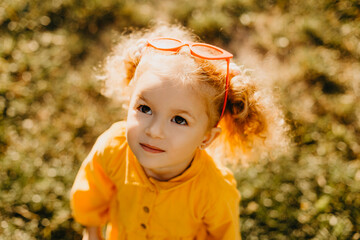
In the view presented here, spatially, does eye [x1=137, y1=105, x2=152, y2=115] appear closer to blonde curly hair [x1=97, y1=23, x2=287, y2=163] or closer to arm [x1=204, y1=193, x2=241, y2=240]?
blonde curly hair [x1=97, y1=23, x2=287, y2=163]

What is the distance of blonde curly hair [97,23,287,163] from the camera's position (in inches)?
60.6

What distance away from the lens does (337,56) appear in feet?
11.0

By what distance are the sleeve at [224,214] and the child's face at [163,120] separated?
0.30 metres

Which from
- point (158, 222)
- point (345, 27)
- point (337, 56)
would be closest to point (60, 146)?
point (158, 222)

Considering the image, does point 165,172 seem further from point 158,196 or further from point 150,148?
point 150,148

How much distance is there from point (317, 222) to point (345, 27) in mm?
1953

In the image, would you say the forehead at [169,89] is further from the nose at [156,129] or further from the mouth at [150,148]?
the mouth at [150,148]

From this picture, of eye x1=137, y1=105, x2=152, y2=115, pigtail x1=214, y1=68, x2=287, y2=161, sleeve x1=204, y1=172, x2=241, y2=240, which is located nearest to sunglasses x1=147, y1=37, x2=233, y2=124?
pigtail x1=214, y1=68, x2=287, y2=161

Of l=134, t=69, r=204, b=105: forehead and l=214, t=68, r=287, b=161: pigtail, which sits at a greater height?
l=134, t=69, r=204, b=105: forehead

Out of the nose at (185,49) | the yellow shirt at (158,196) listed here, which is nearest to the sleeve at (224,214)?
the yellow shirt at (158,196)

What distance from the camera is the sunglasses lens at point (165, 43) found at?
1551 millimetres

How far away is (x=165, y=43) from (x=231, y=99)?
40 cm

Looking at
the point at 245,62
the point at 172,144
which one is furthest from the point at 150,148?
the point at 245,62

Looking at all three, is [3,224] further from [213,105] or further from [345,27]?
[345,27]
